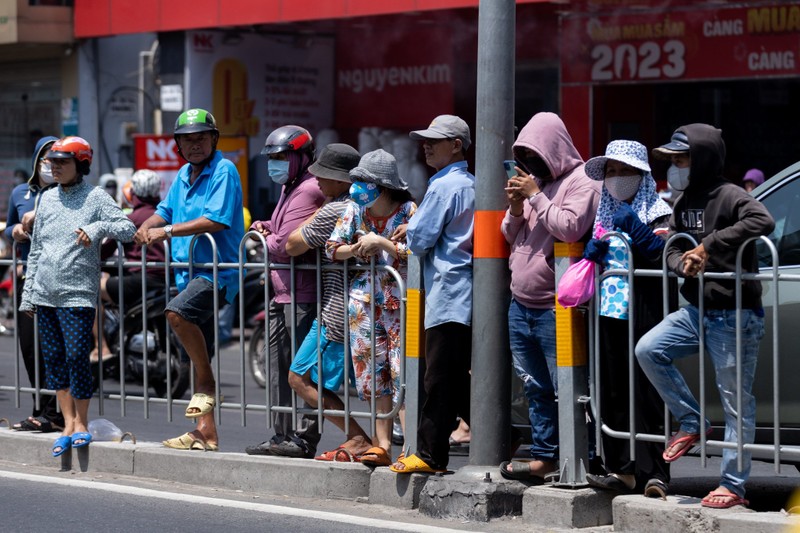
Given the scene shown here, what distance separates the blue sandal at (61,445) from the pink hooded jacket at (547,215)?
2.99m

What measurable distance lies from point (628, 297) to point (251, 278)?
789 centimetres

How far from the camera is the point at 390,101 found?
2023cm

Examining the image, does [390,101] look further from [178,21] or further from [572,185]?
[572,185]

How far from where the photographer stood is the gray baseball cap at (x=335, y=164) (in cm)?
754

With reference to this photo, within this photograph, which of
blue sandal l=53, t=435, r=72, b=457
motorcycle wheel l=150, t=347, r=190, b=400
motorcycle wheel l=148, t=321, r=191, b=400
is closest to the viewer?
blue sandal l=53, t=435, r=72, b=457

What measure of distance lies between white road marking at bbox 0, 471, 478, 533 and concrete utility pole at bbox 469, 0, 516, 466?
2.32 ft

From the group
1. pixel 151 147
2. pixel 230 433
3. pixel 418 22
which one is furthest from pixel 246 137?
pixel 230 433

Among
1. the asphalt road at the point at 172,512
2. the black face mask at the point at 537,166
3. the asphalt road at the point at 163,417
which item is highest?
the black face mask at the point at 537,166

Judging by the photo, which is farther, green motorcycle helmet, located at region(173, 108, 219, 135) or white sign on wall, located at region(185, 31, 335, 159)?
white sign on wall, located at region(185, 31, 335, 159)

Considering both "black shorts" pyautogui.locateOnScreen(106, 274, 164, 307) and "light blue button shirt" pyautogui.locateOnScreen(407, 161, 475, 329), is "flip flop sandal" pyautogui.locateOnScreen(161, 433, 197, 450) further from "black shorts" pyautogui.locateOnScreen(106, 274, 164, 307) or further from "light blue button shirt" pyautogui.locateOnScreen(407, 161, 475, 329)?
"black shorts" pyautogui.locateOnScreen(106, 274, 164, 307)

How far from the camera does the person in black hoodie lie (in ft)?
20.0

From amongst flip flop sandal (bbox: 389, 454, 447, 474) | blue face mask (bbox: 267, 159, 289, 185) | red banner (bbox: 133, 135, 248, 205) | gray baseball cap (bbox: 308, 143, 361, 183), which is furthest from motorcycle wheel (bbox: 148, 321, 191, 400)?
red banner (bbox: 133, 135, 248, 205)

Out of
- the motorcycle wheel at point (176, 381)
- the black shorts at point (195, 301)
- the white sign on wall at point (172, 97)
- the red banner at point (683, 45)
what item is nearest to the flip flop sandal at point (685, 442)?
the black shorts at point (195, 301)

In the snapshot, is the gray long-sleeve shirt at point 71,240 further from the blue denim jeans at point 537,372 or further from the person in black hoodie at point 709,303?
the person in black hoodie at point 709,303
